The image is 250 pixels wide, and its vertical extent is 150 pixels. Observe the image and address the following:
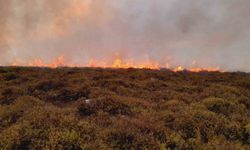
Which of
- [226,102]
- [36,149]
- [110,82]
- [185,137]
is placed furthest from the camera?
[110,82]

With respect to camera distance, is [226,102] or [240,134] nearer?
[240,134]

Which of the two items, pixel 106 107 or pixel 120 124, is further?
pixel 106 107

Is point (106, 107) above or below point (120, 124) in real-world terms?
above

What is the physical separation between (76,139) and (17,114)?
4.36 m

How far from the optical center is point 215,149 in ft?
35.0

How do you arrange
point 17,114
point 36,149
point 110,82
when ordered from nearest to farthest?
point 36,149 → point 17,114 → point 110,82

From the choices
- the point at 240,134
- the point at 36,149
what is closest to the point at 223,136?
the point at 240,134

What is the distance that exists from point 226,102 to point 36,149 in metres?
10.6

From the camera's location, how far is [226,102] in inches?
677

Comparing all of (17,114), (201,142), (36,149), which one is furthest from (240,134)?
(17,114)

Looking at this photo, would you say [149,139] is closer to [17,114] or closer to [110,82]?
[17,114]

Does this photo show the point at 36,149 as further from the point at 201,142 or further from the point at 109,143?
the point at 201,142

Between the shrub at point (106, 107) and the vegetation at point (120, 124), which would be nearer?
the vegetation at point (120, 124)

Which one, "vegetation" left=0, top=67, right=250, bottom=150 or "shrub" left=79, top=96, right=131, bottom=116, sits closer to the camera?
"vegetation" left=0, top=67, right=250, bottom=150
